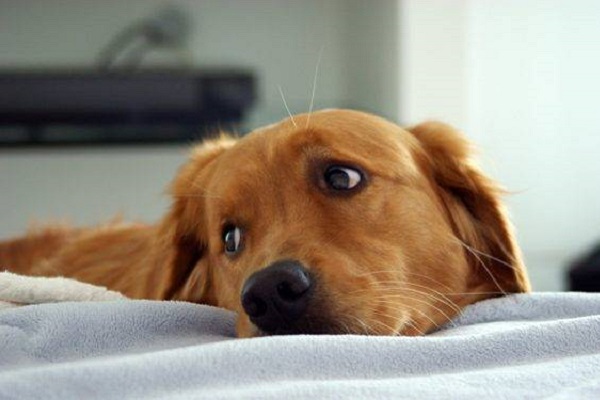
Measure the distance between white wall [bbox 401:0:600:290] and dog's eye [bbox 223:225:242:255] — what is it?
300 centimetres

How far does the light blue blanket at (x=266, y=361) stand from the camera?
777 mm

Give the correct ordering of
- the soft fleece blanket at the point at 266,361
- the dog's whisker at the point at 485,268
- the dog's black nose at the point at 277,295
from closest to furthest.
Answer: the soft fleece blanket at the point at 266,361 → the dog's black nose at the point at 277,295 → the dog's whisker at the point at 485,268

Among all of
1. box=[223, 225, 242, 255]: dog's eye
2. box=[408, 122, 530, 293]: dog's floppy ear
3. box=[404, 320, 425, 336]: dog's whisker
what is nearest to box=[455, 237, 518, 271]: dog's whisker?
box=[408, 122, 530, 293]: dog's floppy ear

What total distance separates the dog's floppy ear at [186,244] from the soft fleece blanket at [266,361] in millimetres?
546

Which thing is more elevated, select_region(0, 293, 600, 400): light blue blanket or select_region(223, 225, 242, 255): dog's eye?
select_region(0, 293, 600, 400): light blue blanket

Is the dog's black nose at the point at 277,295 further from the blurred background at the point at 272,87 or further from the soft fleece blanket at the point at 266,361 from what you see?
the blurred background at the point at 272,87

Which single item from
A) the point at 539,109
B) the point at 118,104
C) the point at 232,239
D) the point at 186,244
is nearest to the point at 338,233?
the point at 232,239

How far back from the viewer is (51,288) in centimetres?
124

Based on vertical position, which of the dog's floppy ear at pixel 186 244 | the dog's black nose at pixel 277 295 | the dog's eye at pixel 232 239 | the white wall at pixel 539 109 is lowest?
the white wall at pixel 539 109

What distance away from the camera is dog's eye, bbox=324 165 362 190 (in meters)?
1.41

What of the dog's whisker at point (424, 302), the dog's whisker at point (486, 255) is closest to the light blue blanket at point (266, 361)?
the dog's whisker at point (424, 302)

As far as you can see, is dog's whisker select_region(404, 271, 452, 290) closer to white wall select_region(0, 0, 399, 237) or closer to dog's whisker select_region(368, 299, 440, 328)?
dog's whisker select_region(368, 299, 440, 328)

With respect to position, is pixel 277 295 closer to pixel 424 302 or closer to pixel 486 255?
pixel 424 302

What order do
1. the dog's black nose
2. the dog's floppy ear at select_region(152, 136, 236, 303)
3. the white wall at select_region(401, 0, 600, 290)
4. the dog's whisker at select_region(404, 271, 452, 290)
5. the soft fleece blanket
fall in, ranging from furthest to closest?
1. the white wall at select_region(401, 0, 600, 290)
2. the dog's floppy ear at select_region(152, 136, 236, 303)
3. the dog's whisker at select_region(404, 271, 452, 290)
4. the dog's black nose
5. the soft fleece blanket
